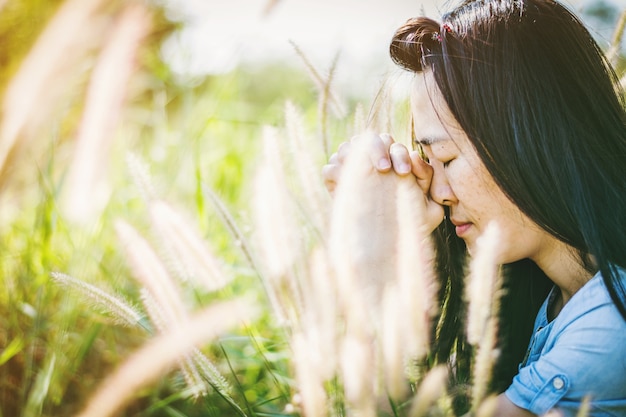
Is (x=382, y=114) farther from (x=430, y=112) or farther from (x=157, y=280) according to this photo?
(x=157, y=280)

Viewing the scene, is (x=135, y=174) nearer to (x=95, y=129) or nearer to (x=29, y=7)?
(x=95, y=129)

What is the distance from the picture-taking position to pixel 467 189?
4.43 feet

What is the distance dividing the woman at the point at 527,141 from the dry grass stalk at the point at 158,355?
1.75ft

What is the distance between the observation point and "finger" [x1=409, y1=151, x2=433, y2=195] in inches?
58.2

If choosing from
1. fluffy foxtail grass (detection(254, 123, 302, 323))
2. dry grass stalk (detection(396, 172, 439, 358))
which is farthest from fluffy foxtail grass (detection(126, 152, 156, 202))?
dry grass stalk (detection(396, 172, 439, 358))

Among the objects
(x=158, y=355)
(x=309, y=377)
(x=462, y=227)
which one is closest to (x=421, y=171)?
(x=462, y=227)

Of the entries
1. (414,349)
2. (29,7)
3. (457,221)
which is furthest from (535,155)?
(29,7)

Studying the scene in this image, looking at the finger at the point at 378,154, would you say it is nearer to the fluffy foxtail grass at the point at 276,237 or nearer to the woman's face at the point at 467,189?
the woman's face at the point at 467,189

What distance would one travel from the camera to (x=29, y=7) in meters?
2.39

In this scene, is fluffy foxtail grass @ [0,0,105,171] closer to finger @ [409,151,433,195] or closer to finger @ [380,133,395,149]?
finger @ [380,133,395,149]

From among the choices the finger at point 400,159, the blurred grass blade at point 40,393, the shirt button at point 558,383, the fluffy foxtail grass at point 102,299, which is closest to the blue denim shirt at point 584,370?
the shirt button at point 558,383

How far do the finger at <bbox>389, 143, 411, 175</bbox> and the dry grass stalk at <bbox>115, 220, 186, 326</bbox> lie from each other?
63 cm

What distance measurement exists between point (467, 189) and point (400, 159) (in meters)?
0.20

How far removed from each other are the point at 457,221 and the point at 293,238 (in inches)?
16.6
